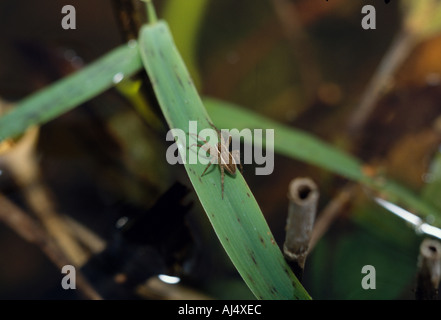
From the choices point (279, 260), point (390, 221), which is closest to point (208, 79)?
point (390, 221)

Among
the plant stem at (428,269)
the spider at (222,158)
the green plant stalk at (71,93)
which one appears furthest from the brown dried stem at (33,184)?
the plant stem at (428,269)

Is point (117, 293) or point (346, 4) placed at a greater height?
point (346, 4)

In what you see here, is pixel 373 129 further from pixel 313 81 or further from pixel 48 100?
pixel 48 100

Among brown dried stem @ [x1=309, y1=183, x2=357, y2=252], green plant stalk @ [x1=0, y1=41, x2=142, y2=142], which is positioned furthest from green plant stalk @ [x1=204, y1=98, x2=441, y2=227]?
green plant stalk @ [x1=0, y1=41, x2=142, y2=142]

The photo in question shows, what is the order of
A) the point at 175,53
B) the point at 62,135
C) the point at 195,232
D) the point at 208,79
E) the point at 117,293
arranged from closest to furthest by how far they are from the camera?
the point at 175,53
the point at 117,293
the point at 195,232
the point at 62,135
the point at 208,79

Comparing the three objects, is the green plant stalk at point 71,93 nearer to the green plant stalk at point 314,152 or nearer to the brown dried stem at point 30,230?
the green plant stalk at point 314,152

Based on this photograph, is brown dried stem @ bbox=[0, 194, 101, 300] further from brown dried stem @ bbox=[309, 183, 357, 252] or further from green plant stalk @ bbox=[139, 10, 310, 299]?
brown dried stem @ bbox=[309, 183, 357, 252]

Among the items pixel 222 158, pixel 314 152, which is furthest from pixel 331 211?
pixel 222 158
